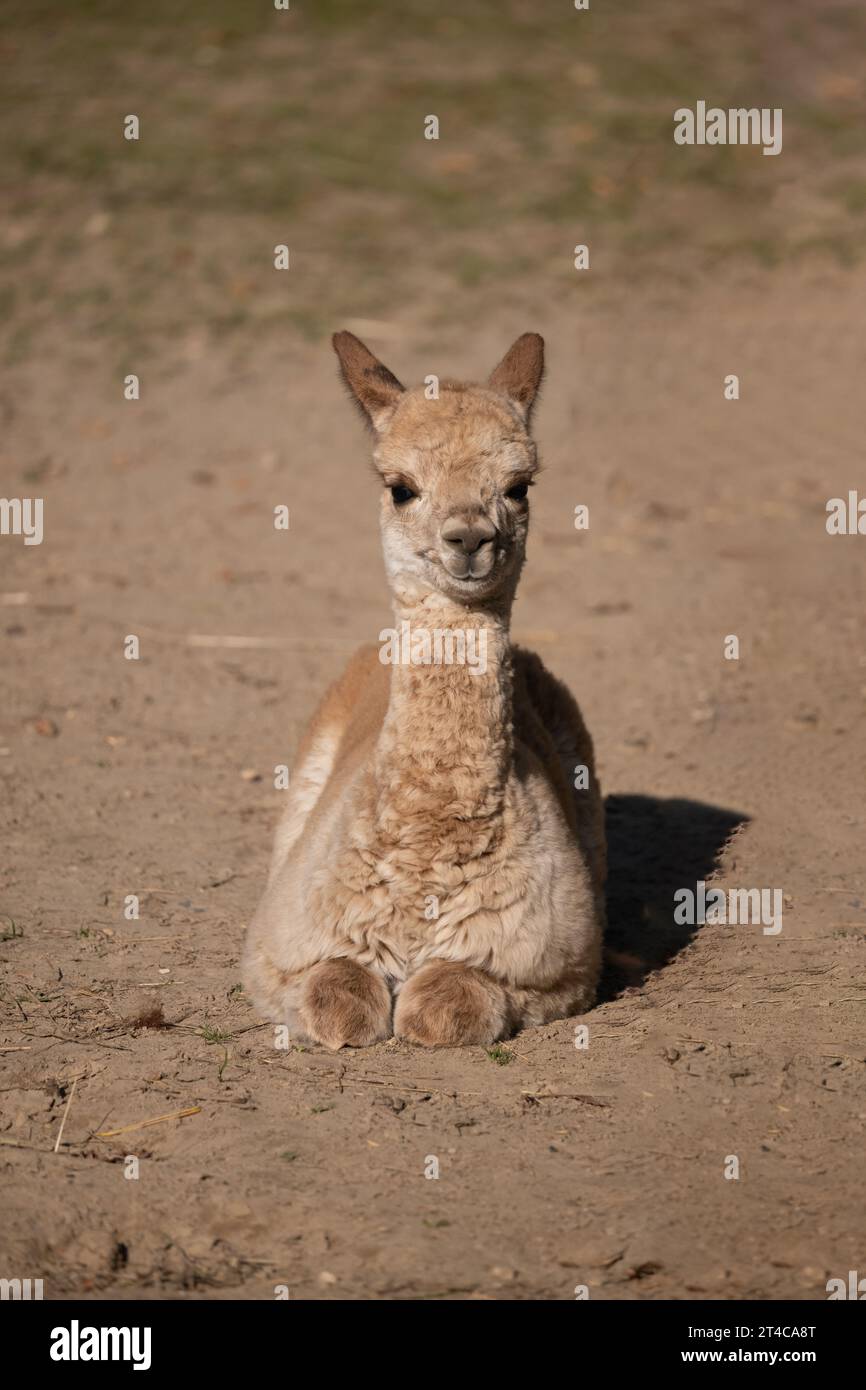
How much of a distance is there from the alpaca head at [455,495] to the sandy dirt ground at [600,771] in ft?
5.33

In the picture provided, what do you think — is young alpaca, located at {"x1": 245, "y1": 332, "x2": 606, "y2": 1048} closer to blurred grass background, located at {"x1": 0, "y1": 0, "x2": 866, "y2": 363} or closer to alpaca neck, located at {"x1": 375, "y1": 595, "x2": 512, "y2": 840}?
alpaca neck, located at {"x1": 375, "y1": 595, "x2": 512, "y2": 840}

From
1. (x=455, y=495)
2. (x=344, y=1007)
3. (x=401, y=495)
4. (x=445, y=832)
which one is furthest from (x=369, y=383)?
(x=344, y=1007)

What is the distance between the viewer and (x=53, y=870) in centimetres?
758

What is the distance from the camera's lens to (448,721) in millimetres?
5707

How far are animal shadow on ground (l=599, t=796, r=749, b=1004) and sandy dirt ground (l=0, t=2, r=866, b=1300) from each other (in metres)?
0.02

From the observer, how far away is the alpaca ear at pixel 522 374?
21.0 feet

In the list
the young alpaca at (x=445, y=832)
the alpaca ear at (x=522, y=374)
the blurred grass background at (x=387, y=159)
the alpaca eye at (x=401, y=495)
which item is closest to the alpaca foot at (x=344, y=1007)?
the young alpaca at (x=445, y=832)

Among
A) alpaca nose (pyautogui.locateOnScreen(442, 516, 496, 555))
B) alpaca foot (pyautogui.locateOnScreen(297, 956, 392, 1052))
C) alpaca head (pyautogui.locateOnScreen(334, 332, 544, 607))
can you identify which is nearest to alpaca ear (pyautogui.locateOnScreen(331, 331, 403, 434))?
alpaca head (pyautogui.locateOnScreen(334, 332, 544, 607))

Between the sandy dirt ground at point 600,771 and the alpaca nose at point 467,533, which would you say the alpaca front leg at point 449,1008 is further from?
the alpaca nose at point 467,533

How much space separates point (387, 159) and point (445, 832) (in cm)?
1440

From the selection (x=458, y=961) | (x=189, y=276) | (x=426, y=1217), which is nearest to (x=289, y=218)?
(x=189, y=276)

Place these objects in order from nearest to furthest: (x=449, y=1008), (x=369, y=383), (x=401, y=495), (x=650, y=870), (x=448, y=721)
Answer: (x=449, y=1008), (x=448, y=721), (x=401, y=495), (x=369, y=383), (x=650, y=870)

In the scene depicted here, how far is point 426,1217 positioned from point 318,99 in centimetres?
1720

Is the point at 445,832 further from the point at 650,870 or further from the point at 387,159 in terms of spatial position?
the point at 387,159
